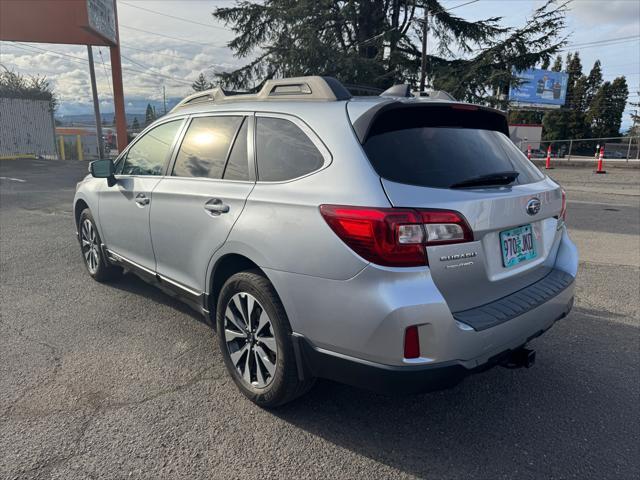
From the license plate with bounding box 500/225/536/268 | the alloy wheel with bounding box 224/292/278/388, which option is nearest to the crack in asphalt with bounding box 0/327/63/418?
the alloy wheel with bounding box 224/292/278/388

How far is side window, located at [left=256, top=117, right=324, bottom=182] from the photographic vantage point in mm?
2576

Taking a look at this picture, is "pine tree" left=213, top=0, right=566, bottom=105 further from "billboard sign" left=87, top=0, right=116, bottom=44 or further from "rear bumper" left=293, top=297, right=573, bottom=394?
"rear bumper" left=293, top=297, right=573, bottom=394

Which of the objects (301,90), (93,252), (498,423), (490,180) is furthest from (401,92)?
(93,252)

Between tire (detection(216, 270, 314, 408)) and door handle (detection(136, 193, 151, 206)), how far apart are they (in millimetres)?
1298

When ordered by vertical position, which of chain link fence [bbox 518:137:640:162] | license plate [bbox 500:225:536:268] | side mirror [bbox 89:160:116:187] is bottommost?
chain link fence [bbox 518:137:640:162]

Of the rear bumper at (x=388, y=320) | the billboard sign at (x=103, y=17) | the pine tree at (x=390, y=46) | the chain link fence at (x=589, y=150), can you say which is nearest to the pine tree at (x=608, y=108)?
the chain link fence at (x=589, y=150)

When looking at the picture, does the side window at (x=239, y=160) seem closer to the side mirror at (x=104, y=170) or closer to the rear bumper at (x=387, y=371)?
the rear bumper at (x=387, y=371)

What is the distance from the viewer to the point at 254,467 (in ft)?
7.69

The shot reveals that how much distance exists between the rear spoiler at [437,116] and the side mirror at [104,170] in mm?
2806

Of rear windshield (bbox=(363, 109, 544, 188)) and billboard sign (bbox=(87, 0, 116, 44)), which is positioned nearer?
rear windshield (bbox=(363, 109, 544, 188))

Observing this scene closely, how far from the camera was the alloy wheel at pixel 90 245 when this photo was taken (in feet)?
16.2

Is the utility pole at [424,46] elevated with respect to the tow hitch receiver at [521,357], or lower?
elevated

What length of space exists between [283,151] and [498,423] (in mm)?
2006

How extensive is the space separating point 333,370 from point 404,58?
15.2 meters
